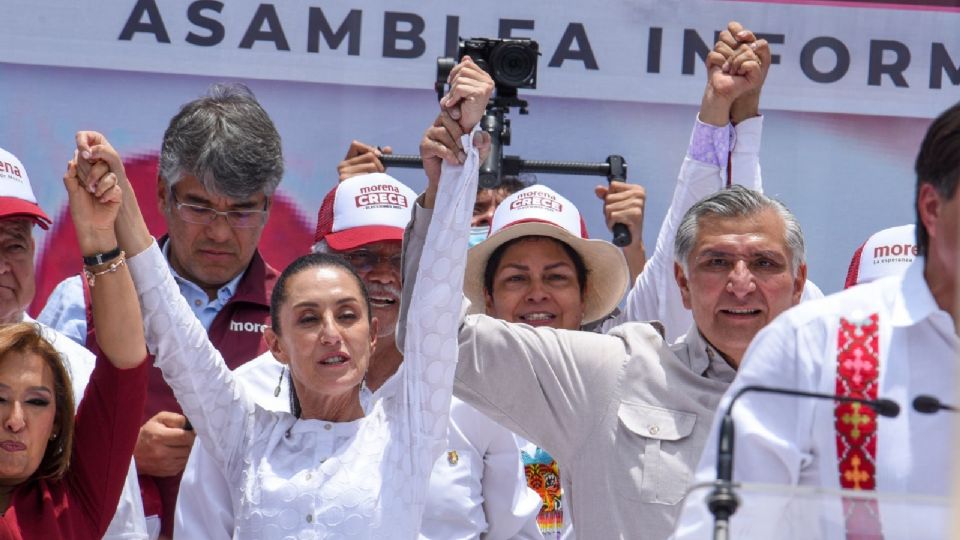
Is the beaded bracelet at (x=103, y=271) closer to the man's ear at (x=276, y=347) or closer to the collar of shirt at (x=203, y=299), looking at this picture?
the man's ear at (x=276, y=347)

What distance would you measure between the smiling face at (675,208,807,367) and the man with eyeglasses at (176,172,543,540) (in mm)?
757

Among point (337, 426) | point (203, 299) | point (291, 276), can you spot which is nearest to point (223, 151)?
point (203, 299)

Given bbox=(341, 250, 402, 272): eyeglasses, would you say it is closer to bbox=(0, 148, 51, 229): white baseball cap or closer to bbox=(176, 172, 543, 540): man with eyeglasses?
bbox=(176, 172, 543, 540): man with eyeglasses

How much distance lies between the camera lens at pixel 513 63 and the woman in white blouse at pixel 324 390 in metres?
1.02

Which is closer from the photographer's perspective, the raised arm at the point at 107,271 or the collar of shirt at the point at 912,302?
the collar of shirt at the point at 912,302

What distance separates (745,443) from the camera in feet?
7.57

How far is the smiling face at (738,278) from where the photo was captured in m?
3.51

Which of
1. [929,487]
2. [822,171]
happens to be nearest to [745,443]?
[929,487]

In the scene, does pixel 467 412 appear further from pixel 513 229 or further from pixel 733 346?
pixel 733 346

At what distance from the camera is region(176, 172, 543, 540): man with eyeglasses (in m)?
3.95

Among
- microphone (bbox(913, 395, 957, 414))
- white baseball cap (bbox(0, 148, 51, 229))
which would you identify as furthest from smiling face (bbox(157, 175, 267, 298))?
microphone (bbox(913, 395, 957, 414))

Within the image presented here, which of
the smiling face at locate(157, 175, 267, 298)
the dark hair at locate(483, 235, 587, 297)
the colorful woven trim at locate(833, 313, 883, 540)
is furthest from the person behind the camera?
the dark hair at locate(483, 235, 587, 297)

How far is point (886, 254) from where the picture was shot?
4492mm

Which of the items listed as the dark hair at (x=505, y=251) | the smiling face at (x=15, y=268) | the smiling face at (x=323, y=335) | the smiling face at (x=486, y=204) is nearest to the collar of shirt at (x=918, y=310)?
the smiling face at (x=323, y=335)
